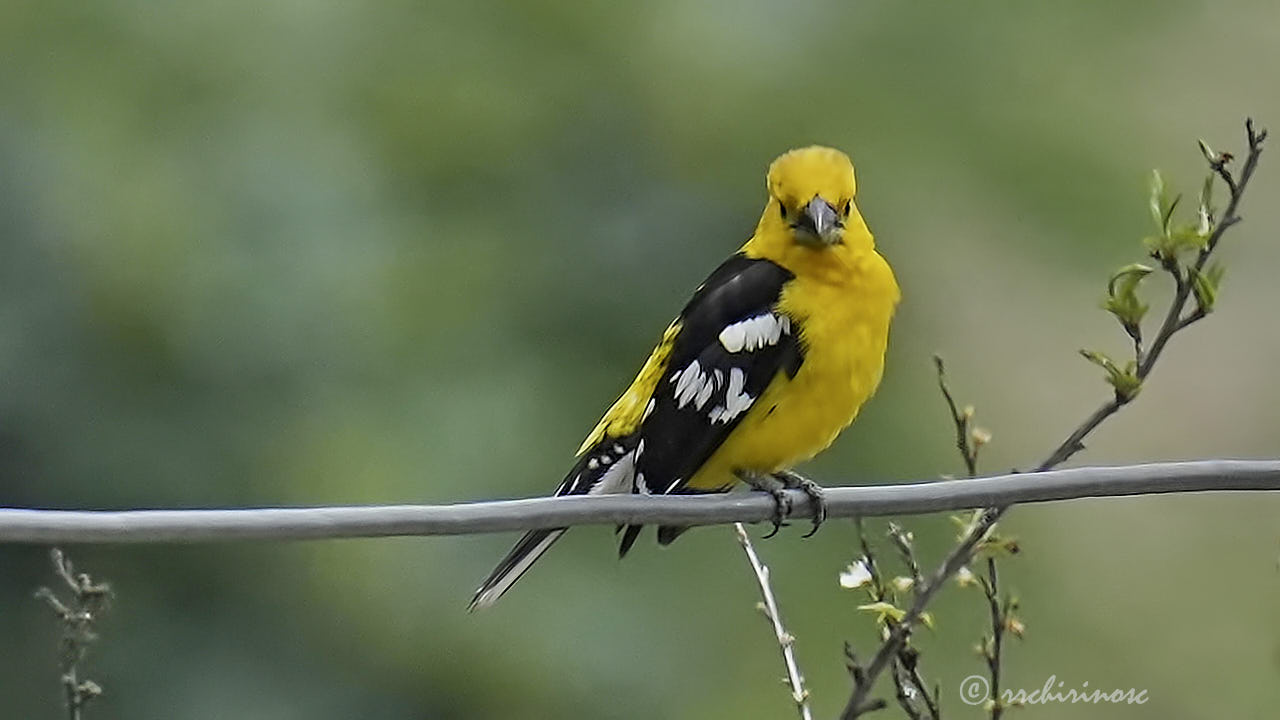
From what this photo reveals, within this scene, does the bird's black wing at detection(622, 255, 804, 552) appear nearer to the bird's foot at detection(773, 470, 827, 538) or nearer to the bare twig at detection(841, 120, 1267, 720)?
the bird's foot at detection(773, 470, 827, 538)

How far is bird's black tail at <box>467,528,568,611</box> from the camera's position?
153cm

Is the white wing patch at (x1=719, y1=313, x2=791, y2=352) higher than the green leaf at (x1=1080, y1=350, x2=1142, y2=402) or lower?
lower

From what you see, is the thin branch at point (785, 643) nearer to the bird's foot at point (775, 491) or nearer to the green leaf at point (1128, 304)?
the bird's foot at point (775, 491)

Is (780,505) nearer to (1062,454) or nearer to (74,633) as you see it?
(1062,454)

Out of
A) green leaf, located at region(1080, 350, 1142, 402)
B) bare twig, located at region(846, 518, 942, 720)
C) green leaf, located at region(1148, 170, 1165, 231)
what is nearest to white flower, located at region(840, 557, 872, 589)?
bare twig, located at region(846, 518, 942, 720)

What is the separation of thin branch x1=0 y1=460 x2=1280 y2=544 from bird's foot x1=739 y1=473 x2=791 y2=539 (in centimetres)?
26

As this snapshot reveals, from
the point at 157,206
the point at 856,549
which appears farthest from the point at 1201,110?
the point at 157,206

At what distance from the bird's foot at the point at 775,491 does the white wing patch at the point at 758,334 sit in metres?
0.15

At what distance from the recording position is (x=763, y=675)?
2342mm

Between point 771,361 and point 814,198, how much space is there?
0.18 metres

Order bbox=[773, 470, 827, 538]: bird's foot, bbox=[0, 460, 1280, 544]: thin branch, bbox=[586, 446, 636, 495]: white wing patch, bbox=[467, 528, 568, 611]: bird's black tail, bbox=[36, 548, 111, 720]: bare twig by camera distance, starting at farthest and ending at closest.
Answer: bbox=[586, 446, 636, 495]: white wing patch → bbox=[467, 528, 568, 611]: bird's black tail → bbox=[773, 470, 827, 538]: bird's foot → bbox=[36, 548, 111, 720]: bare twig → bbox=[0, 460, 1280, 544]: thin branch

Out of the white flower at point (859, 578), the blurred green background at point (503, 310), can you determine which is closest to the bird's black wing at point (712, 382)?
the white flower at point (859, 578)

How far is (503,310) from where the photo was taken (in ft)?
7.79

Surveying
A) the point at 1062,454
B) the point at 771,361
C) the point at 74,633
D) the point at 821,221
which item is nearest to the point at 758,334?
the point at 771,361
